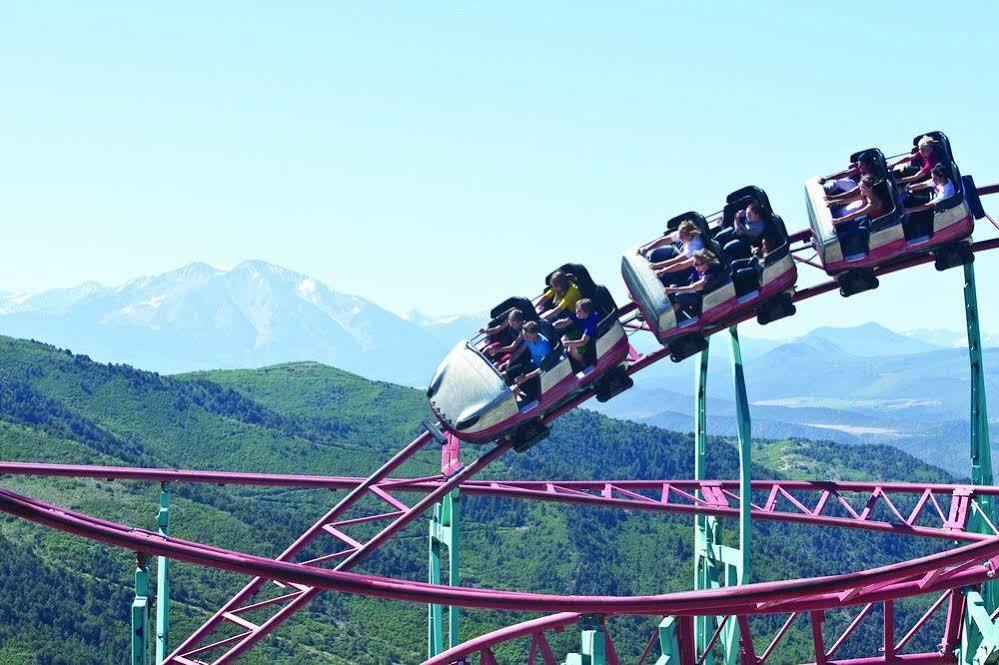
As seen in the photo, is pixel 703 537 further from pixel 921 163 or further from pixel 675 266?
pixel 921 163

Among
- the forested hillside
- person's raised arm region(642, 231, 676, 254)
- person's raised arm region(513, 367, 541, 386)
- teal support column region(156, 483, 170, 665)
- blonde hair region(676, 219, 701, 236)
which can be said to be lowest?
the forested hillside

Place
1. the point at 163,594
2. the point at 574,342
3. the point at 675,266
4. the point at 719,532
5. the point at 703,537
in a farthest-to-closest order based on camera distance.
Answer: the point at 719,532 < the point at 703,537 < the point at 163,594 < the point at 675,266 < the point at 574,342

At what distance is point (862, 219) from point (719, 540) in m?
6.14

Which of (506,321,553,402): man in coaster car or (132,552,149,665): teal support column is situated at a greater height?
(506,321,553,402): man in coaster car

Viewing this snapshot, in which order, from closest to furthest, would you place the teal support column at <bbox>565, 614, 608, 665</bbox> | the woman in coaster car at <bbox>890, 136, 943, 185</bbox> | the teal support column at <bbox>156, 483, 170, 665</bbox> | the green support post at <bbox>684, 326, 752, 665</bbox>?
the teal support column at <bbox>565, 614, 608, 665</bbox> < the green support post at <bbox>684, 326, 752, 665</bbox> < the woman in coaster car at <bbox>890, 136, 943, 185</bbox> < the teal support column at <bbox>156, 483, 170, 665</bbox>

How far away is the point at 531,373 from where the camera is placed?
1883 centimetres

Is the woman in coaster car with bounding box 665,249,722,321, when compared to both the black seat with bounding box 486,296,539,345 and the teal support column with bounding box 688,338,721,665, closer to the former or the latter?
the teal support column with bounding box 688,338,721,665

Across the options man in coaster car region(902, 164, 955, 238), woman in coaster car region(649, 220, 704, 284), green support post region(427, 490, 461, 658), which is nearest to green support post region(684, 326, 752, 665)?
woman in coaster car region(649, 220, 704, 284)

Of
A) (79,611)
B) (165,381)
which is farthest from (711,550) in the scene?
(165,381)

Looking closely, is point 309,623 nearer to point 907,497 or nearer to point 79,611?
point 79,611

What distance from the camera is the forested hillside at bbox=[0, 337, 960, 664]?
7162cm

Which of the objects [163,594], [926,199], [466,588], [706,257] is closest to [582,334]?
[706,257]

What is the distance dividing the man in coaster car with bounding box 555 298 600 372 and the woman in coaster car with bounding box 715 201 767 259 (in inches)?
84.0

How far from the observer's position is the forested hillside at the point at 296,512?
71625mm
